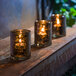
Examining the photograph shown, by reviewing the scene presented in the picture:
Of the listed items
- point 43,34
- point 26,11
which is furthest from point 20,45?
point 26,11

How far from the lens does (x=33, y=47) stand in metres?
1.04

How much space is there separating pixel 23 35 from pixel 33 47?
195 mm

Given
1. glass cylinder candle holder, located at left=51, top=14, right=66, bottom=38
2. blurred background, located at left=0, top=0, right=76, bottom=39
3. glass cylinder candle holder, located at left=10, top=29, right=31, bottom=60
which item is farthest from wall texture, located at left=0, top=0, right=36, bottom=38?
glass cylinder candle holder, located at left=10, top=29, right=31, bottom=60

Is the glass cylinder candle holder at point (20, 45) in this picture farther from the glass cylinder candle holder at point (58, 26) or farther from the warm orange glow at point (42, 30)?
the glass cylinder candle holder at point (58, 26)

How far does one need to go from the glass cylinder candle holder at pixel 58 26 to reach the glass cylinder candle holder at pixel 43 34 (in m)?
0.20

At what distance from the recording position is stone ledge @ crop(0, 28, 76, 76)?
0.74 m

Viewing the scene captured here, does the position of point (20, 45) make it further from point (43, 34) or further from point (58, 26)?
point (58, 26)

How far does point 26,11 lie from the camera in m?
1.53

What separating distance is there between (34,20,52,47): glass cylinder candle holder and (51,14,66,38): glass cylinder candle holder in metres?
0.20

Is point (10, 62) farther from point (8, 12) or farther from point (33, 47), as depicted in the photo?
point (8, 12)

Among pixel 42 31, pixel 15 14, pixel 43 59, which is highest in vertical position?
pixel 15 14

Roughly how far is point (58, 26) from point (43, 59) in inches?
18.8

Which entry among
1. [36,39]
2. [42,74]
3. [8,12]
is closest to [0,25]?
[8,12]

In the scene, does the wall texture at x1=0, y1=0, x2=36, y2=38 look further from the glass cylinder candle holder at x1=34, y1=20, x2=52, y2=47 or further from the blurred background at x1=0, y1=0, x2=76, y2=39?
the glass cylinder candle holder at x1=34, y1=20, x2=52, y2=47
